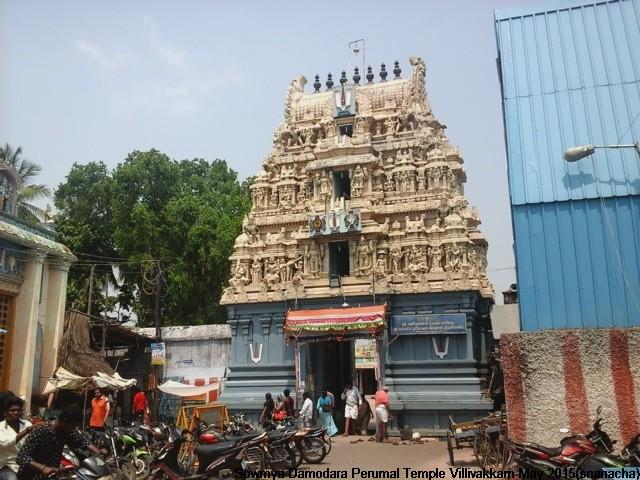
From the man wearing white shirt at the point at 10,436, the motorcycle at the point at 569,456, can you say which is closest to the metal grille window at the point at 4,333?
the man wearing white shirt at the point at 10,436

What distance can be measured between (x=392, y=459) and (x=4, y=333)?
9.76 metres

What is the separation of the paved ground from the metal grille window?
8.05 m

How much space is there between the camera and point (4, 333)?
1528 cm

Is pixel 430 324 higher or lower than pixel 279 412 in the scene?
higher

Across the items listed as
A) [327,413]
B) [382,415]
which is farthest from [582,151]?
[327,413]

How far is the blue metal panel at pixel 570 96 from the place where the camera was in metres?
9.48

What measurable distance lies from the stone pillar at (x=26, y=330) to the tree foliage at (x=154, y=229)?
417 inches

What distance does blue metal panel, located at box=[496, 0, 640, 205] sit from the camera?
9.48 metres

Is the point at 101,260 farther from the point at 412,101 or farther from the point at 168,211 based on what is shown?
the point at 412,101

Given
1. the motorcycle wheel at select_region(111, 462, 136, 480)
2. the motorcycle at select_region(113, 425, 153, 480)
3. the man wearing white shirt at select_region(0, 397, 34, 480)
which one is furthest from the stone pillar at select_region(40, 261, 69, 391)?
the man wearing white shirt at select_region(0, 397, 34, 480)

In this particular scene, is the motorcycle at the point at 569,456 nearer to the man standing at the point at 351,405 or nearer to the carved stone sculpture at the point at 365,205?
the man standing at the point at 351,405

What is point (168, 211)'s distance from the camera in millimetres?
29703

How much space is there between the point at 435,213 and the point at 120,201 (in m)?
17.2

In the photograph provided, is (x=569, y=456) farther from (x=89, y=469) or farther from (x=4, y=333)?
(x=4, y=333)
